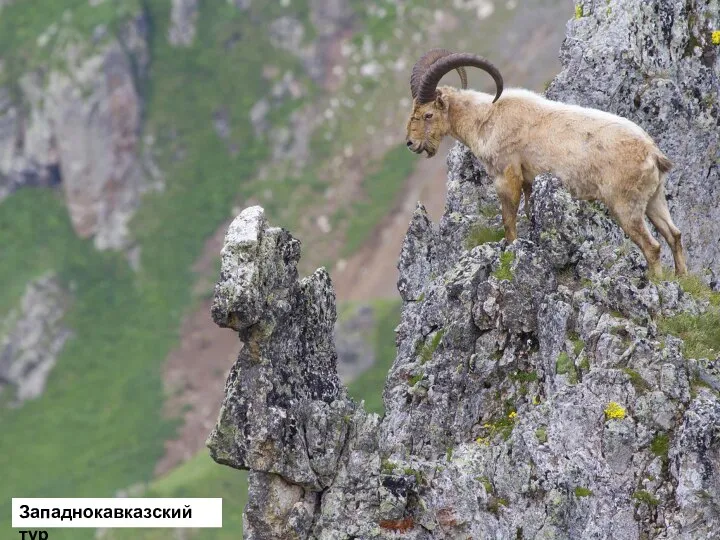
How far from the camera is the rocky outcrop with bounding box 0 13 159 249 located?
15762 cm

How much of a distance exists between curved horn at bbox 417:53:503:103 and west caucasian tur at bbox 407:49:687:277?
0.03 meters

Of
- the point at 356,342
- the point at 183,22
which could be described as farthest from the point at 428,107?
the point at 183,22

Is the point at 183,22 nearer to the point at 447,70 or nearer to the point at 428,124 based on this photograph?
the point at 428,124

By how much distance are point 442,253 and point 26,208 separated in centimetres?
13566

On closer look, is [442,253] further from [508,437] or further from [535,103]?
[508,437]

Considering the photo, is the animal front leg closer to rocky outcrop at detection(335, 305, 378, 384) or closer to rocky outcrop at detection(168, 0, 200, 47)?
rocky outcrop at detection(335, 305, 378, 384)

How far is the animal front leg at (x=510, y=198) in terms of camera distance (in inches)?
1178

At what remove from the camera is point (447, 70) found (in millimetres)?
30766

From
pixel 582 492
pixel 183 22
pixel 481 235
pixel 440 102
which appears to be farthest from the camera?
pixel 183 22

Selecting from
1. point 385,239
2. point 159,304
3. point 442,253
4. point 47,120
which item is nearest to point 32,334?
point 159,304

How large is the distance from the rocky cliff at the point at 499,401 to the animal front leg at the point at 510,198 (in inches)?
23.0

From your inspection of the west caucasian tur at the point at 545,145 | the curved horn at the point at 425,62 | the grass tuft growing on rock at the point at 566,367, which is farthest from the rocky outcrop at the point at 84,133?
the grass tuft growing on rock at the point at 566,367

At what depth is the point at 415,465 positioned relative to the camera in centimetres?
2620

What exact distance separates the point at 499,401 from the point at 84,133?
455 ft
